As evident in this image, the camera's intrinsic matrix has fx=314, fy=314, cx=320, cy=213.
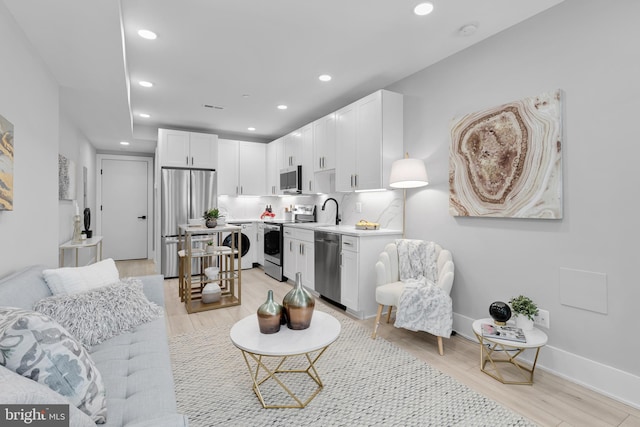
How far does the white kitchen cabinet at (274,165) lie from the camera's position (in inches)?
228

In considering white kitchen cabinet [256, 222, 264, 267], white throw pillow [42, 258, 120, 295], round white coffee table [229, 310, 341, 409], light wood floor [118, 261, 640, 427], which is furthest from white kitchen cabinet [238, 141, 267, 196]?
round white coffee table [229, 310, 341, 409]

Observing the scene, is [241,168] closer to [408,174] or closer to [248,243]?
[248,243]

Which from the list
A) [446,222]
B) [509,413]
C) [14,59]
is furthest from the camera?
[446,222]

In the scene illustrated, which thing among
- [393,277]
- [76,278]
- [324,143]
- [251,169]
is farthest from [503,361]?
[251,169]

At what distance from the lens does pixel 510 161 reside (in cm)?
254

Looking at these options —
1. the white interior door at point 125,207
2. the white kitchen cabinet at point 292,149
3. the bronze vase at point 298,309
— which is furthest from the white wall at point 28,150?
the white interior door at point 125,207

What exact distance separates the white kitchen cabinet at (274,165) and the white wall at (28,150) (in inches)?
133

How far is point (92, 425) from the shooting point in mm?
896

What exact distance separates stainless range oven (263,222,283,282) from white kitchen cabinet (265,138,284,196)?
0.85 m

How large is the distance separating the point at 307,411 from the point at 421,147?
266cm

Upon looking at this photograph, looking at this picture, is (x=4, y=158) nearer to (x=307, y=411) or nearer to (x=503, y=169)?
(x=307, y=411)

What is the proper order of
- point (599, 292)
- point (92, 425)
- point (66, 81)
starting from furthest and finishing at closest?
point (66, 81)
point (599, 292)
point (92, 425)

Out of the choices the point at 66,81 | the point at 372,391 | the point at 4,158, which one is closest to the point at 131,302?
the point at 4,158

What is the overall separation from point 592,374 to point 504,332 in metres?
0.60
